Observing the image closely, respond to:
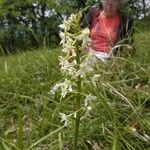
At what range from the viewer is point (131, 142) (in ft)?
10.7

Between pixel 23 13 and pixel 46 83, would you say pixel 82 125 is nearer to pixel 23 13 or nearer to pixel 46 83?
pixel 46 83

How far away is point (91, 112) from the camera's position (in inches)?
148

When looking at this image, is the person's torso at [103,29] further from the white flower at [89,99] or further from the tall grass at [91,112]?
the white flower at [89,99]

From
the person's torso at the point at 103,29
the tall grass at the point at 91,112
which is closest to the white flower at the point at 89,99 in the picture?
the tall grass at the point at 91,112

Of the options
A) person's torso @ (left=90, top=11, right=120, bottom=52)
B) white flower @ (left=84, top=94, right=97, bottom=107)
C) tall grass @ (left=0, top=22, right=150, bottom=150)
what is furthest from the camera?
person's torso @ (left=90, top=11, right=120, bottom=52)

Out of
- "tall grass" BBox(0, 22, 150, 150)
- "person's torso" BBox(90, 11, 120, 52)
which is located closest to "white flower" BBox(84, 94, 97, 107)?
"tall grass" BBox(0, 22, 150, 150)

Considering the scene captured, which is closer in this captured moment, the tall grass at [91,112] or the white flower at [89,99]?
the white flower at [89,99]

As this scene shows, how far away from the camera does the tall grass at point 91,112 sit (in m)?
3.29

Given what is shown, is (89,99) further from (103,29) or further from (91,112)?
(103,29)

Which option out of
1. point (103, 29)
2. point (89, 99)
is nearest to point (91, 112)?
point (89, 99)

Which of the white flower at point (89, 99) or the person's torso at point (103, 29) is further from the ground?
the white flower at point (89, 99)

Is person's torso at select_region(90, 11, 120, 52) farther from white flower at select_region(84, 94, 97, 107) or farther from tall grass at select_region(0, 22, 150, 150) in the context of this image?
white flower at select_region(84, 94, 97, 107)

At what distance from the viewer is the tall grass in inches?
129

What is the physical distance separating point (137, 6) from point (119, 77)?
3718cm
